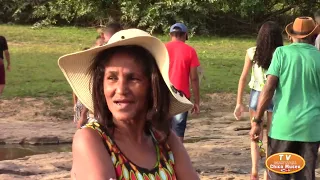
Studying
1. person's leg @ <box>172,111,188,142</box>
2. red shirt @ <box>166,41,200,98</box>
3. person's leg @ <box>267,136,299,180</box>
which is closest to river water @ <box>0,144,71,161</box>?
person's leg @ <box>172,111,188,142</box>

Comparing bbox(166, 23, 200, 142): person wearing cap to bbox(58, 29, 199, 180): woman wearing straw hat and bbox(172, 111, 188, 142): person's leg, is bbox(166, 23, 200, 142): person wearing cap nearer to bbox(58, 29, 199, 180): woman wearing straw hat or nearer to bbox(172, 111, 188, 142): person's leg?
bbox(172, 111, 188, 142): person's leg

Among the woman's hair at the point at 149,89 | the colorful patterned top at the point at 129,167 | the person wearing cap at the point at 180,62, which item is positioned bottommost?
the person wearing cap at the point at 180,62

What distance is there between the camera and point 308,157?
5.53m

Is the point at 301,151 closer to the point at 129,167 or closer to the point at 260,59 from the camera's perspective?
the point at 260,59

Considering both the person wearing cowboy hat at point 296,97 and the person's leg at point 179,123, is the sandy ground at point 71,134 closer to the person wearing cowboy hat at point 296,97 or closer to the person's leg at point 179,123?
the person's leg at point 179,123

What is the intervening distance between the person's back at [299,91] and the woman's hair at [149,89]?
296cm

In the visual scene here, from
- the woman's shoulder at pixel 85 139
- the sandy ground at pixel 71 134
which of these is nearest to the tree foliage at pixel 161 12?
the sandy ground at pixel 71 134

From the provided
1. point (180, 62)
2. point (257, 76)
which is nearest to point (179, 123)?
point (180, 62)

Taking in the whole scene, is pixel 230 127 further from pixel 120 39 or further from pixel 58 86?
pixel 120 39

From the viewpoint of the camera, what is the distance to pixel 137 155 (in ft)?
8.08

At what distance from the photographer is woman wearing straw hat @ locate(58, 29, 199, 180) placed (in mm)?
2352

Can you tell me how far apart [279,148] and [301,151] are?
0.55 feet

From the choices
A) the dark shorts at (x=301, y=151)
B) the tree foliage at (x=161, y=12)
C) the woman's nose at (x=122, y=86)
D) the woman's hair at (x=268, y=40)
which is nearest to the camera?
the woman's nose at (x=122, y=86)

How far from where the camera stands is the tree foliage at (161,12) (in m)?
26.0
